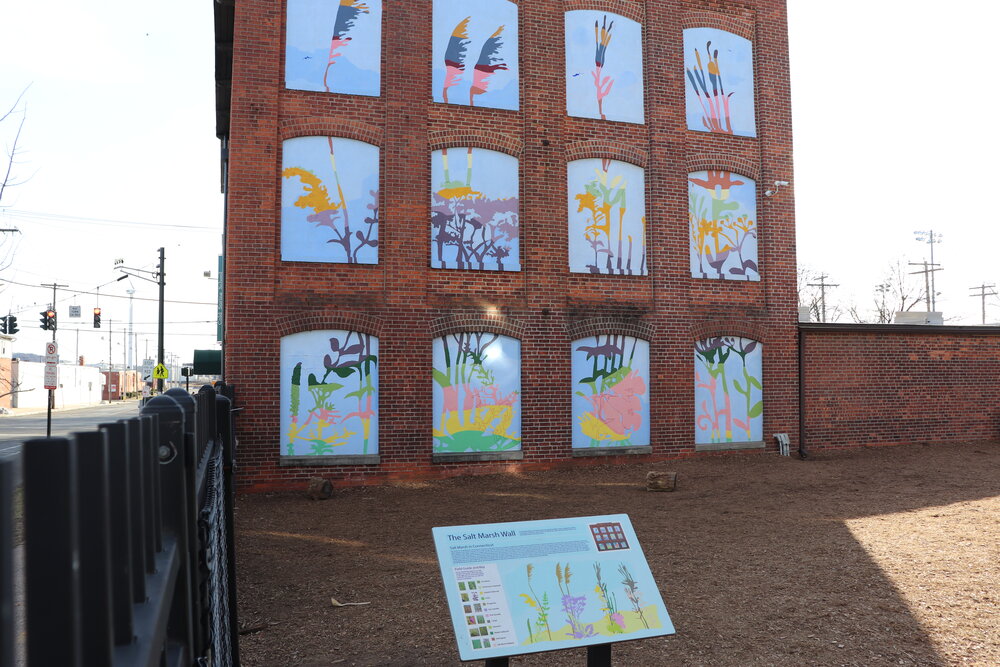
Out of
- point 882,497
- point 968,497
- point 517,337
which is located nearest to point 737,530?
point 882,497

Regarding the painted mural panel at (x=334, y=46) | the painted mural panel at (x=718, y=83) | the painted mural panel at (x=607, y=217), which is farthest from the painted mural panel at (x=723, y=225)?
the painted mural panel at (x=334, y=46)

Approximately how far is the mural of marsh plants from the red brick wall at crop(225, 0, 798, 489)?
10.3 metres

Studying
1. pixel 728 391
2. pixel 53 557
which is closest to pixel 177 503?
pixel 53 557

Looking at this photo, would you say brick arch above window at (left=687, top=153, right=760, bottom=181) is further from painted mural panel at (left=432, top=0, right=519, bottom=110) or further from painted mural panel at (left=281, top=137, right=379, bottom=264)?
painted mural panel at (left=281, top=137, right=379, bottom=264)

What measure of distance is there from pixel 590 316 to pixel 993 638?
10.5 meters

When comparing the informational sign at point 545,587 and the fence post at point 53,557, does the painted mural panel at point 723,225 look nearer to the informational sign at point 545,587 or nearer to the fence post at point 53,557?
the informational sign at point 545,587

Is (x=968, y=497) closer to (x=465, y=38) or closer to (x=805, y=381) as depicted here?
(x=805, y=381)

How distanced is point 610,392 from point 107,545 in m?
15.2

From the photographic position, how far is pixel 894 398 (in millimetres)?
17984

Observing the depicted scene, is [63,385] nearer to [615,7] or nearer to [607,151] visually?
[607,151]

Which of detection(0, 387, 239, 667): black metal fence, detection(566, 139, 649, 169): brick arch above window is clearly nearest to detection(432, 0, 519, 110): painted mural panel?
detection(566, 139, 649, 169): brick arch above window

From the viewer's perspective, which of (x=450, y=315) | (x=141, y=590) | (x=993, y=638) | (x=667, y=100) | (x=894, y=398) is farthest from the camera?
(x=894, y=398)

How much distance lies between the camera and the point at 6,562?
2.32ft

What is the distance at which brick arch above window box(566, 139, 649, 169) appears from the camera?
1605cm
